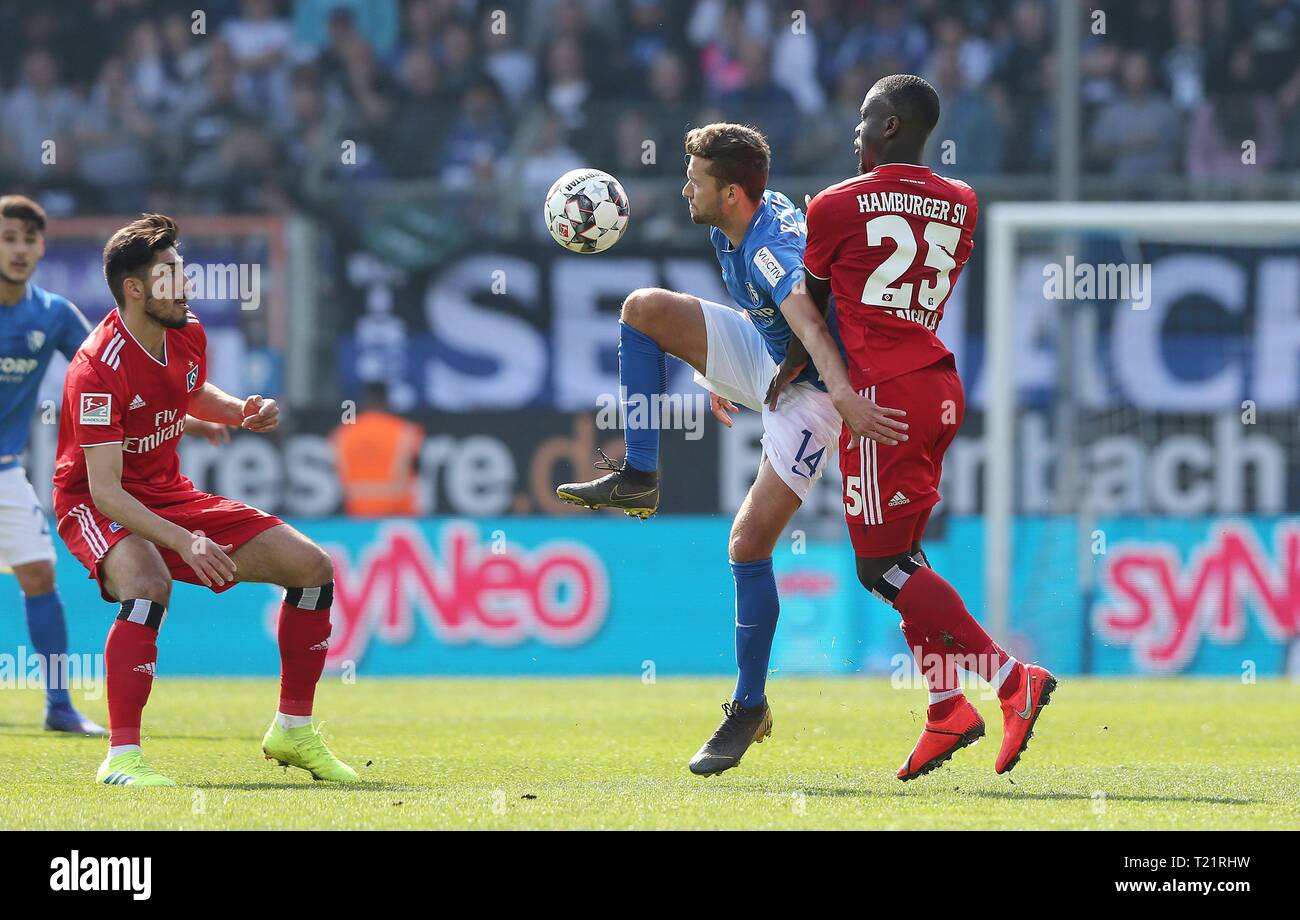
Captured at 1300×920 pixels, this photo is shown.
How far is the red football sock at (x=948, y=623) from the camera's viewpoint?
6.07 m

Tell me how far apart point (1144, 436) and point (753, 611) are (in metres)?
7.79

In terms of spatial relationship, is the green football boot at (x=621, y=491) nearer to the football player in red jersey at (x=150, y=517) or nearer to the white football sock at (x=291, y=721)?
the football player in red jersey at (x=150, y=517)

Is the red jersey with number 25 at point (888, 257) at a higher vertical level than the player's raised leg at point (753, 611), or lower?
higher

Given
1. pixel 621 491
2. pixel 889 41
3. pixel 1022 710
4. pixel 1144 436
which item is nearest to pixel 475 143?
pixel 889 41

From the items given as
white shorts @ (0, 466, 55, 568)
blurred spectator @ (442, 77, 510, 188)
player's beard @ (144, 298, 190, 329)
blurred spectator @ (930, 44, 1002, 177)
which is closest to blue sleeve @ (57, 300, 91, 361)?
white shorts @ (0, 466, 55, 568)

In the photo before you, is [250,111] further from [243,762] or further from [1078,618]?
[243,762]

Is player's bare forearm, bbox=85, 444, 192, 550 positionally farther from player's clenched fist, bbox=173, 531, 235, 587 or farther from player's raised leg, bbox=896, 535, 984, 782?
player's raised leg, bbox=896, 535, 984, 782

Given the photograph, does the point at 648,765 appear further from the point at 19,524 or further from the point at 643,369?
the point at 19,524

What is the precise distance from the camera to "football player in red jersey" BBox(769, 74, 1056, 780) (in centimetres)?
608

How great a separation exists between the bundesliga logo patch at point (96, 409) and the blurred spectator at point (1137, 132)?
11133 millimetres

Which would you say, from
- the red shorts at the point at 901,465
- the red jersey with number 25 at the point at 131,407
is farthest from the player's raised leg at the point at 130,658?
the red shorts at the point at 901,465

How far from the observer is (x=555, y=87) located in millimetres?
16766

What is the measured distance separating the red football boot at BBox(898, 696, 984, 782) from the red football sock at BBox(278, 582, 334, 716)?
208cm

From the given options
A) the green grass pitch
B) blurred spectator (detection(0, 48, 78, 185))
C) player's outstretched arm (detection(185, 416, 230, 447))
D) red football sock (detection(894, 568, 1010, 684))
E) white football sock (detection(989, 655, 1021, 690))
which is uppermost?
blurred spectator (detection(0, 48, 78, 185))
